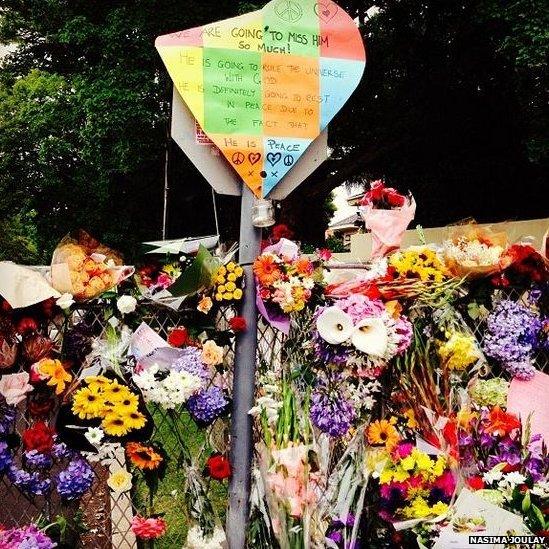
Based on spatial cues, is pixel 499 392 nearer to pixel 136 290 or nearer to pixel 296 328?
pixel 296 328

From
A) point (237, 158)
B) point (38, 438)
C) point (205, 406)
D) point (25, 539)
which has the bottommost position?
point (25, 539)

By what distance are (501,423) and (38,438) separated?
5.81ft

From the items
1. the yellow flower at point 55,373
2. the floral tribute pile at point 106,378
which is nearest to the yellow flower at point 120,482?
the floral tribute pile at point 106,378

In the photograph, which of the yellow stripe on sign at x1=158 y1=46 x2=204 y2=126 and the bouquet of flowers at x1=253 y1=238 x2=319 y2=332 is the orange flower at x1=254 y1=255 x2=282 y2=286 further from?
the yellow stripe on sign at x1=158 y1=46 x2=204 y2=126

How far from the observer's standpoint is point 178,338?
2496mm

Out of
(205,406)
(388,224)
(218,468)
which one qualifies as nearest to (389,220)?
(388,224)

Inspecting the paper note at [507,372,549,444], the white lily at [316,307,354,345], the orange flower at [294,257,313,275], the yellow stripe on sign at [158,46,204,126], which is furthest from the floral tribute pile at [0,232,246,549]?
the paper note at [507,372,549,444]

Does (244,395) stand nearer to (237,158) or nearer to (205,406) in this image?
(205,406)

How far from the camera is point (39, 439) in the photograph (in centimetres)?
232

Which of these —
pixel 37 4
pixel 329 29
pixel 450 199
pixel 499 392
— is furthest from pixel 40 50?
pixel 499 392

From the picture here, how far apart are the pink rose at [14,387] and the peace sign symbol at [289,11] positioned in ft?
5.93

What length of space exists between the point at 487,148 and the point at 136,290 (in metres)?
11.8

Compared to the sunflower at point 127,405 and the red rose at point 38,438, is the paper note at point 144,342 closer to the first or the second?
the sunflower at point 127,405

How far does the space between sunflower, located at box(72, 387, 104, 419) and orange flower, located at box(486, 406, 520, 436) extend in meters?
1.50
